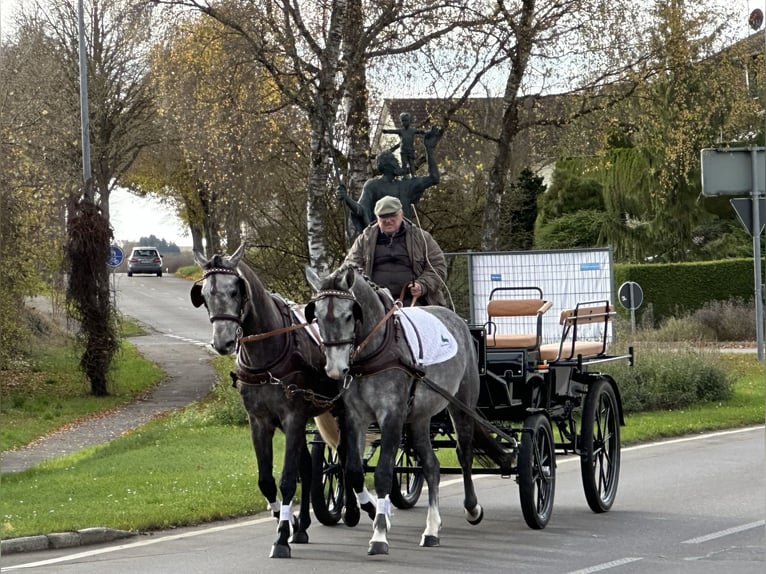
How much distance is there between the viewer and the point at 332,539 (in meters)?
10.9

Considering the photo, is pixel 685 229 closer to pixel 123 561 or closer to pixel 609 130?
pixel 609 130

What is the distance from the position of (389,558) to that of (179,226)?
225 feet

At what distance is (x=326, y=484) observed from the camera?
11898mm

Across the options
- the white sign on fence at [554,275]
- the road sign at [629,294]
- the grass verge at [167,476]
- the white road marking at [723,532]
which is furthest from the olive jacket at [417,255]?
the road sign at [629,294]

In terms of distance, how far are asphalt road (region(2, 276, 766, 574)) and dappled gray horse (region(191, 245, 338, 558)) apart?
1.90ft

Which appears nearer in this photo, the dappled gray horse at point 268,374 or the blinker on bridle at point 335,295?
the blinker on bridle at point 335,295

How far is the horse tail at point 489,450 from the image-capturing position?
11156 millimetres

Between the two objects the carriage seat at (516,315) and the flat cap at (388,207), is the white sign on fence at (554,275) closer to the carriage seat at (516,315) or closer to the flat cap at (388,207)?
the carriage seat at (516,315)

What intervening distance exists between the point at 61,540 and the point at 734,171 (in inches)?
562

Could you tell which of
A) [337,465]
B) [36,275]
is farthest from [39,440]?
[337,465]

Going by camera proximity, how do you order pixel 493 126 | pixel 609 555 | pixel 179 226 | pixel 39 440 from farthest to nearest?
pixel 179 226, pixel 493 126, pixel 39 440, pixel 609 555

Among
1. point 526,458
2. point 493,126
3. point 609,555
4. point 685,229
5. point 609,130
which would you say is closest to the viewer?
point 609,555

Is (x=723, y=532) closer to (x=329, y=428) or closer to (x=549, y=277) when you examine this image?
(x=329, y=428)

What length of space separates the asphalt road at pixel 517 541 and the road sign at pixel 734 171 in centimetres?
813
